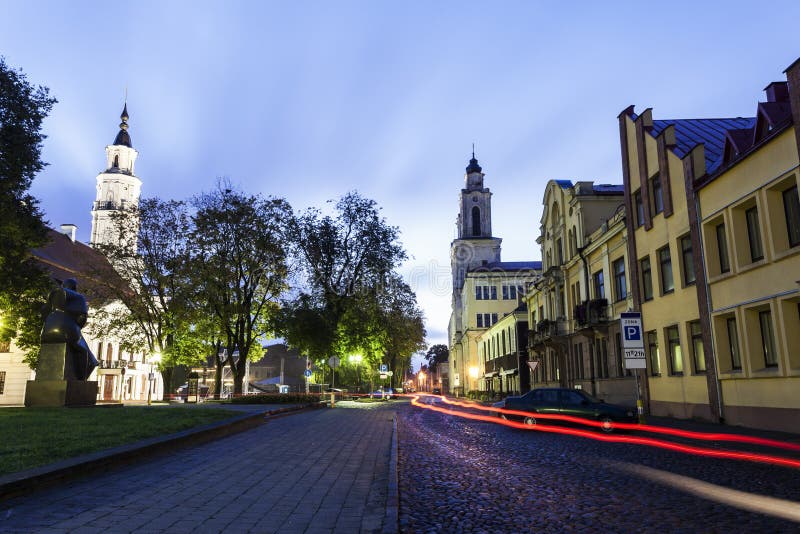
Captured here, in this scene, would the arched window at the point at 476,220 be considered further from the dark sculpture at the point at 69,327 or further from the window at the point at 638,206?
the dark sculpture at the point at 69,327

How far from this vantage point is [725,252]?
19453mm

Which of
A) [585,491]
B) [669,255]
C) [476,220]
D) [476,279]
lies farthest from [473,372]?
[585,491]

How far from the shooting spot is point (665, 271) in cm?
2355

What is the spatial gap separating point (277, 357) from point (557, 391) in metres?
117

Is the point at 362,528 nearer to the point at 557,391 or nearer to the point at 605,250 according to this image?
the point at 557,391

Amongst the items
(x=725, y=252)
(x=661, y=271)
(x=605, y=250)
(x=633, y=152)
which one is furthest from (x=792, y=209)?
(x=605, y=250)

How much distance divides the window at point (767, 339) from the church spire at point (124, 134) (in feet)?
309

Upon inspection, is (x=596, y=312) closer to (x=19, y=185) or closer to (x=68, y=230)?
(x=19, y=185)

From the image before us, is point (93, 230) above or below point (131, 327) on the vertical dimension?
above

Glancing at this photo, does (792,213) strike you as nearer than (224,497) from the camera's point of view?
No

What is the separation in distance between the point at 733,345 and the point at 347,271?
27882 millimetres

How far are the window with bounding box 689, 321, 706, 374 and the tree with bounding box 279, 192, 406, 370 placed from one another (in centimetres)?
2362

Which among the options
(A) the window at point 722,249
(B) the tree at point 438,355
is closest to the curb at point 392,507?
(A) the window at point 722,249

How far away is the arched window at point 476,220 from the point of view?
95750 millimetres
